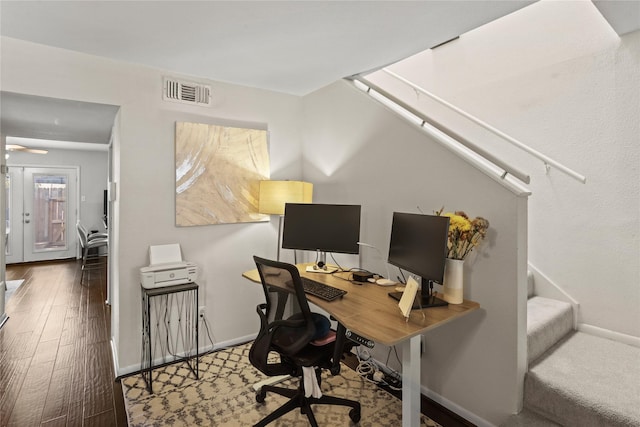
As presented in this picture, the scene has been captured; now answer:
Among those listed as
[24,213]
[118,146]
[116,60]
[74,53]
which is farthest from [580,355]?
[24,213]

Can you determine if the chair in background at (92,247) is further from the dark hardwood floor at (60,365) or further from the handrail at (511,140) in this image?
the handrail at (511,140)

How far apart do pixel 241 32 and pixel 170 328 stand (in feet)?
7.67

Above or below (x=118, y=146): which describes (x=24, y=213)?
below

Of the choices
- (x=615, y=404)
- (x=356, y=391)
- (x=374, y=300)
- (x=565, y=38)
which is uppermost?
(x=565, y=38)

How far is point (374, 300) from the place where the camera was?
6.49 feet

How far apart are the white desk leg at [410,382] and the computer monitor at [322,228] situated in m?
0.94

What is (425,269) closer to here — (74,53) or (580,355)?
(580,355)

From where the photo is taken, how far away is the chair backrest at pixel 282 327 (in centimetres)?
177

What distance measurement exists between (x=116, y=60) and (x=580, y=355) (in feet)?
12.4

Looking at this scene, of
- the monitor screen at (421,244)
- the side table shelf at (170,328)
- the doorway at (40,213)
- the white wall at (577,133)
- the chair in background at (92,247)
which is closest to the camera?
the monitor screen at (421,244)

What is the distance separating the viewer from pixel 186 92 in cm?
277

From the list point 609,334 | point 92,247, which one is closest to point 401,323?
point 609,334

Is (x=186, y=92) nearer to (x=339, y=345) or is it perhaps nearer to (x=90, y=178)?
(x=339, y=345)

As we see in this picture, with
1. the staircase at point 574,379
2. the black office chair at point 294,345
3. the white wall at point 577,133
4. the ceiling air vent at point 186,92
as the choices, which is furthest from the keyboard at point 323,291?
the ceiling air vent at point 186,92
